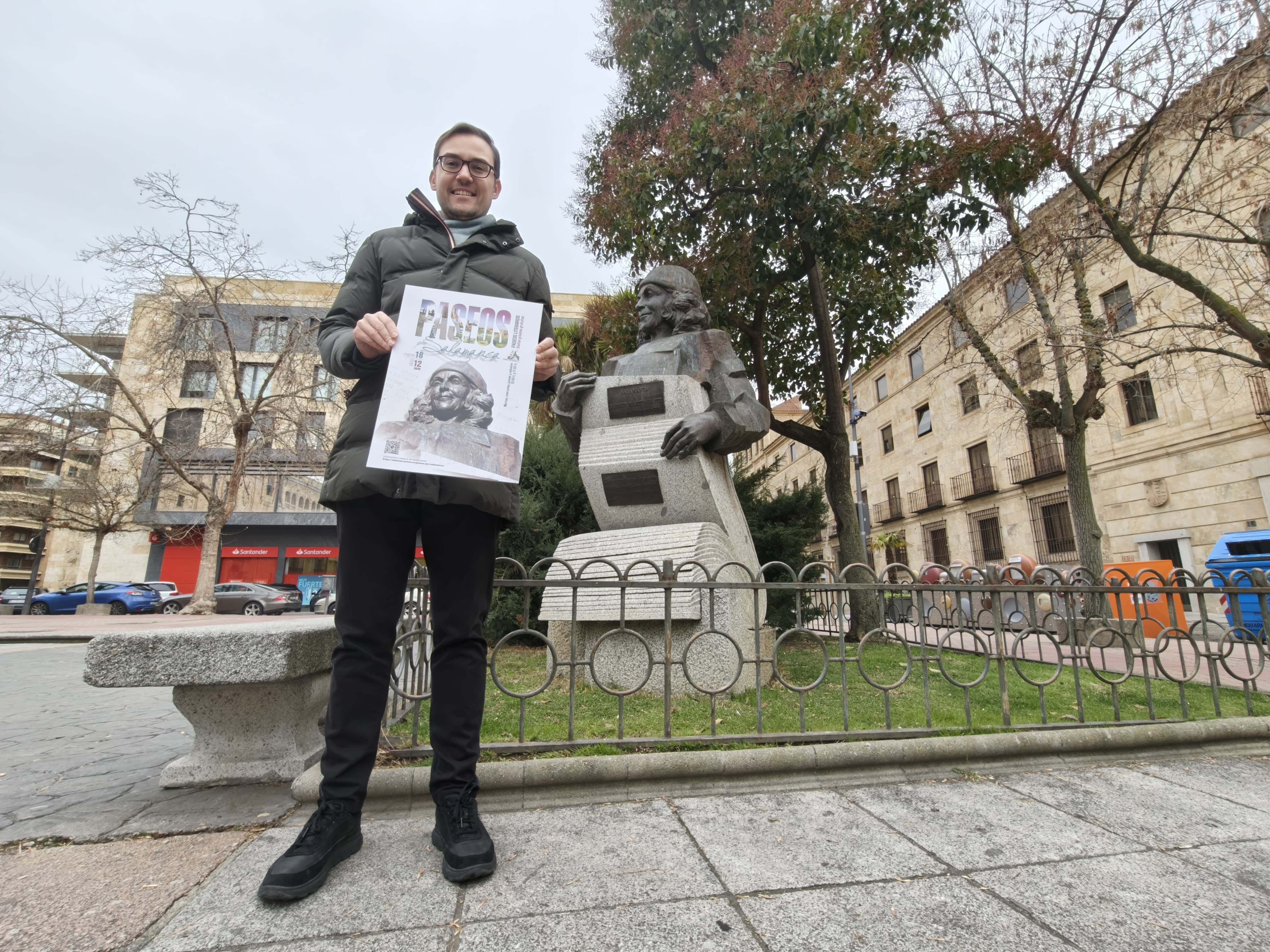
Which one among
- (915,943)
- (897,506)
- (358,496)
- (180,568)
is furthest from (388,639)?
(180,568)

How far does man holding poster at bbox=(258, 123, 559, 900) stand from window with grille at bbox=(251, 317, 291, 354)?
1799 centimetres

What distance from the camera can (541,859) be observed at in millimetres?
1711

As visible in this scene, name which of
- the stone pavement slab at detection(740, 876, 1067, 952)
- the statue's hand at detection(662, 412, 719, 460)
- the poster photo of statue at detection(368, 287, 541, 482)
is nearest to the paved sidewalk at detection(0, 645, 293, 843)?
the poster photo of statue at detection(368, 287, 541, 482)

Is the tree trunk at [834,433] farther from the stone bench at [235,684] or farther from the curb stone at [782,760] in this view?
the stone bench at [235,684]

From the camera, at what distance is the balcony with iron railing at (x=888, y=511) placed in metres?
27.1

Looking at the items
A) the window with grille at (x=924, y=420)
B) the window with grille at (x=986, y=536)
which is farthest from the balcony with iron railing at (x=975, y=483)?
the window with grille at (x=924, y=420)

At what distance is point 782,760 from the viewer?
232 cm

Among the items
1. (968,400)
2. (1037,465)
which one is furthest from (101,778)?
(968,400)

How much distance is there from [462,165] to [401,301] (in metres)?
0.52

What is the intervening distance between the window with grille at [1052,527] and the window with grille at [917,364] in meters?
8.49

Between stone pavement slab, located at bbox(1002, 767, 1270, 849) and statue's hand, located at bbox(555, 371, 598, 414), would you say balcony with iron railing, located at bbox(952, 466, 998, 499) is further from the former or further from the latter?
stone pavement slab, located at bbox(1002, 767, 1270, 849)

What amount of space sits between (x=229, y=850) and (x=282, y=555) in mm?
30743

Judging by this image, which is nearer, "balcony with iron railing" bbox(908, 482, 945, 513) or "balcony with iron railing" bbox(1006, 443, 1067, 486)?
"balcony with iron railing" bbox(1006, 443, 1067, 486)

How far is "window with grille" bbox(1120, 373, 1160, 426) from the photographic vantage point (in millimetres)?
15109
